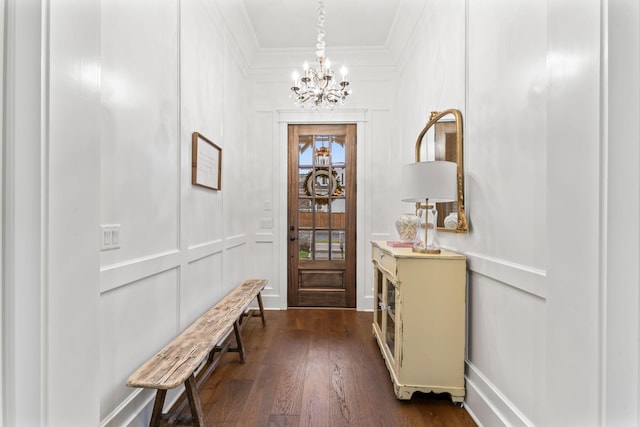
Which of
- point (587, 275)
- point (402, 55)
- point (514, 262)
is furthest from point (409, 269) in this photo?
point (402, 55)

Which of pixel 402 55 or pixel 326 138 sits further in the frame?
pixel 326 138

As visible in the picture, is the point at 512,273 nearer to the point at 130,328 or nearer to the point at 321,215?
the point at 130,328

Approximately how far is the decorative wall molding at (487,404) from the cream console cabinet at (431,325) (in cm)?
6

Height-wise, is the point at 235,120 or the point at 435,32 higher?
the point at 435,32

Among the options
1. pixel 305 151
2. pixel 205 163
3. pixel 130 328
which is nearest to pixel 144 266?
pixel 130 328

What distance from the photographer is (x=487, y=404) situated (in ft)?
5.09

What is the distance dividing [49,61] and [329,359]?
2.40 metres

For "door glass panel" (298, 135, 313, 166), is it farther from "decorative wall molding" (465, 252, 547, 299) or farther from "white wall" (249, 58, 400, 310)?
"decorative wall molding" (465, 252, 547, 299)

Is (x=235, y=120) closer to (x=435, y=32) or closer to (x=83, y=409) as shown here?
(x=435, y=32)

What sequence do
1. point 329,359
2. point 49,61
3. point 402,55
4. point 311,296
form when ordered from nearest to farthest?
point 49,61, point 329,359, point 402,55, point 311,296

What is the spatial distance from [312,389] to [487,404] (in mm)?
1061

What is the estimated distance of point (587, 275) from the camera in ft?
2.41

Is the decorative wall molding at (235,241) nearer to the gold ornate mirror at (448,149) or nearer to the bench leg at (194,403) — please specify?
the bench leg at (194,403)

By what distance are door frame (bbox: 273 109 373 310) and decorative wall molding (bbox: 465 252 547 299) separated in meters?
1.83
